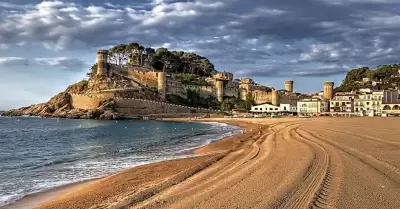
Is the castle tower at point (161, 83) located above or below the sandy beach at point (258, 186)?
above

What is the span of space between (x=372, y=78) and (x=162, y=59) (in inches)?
2490

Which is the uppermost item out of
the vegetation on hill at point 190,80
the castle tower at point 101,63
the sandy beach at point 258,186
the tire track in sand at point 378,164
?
the castle tower at point 101,63

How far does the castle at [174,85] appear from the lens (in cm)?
9351

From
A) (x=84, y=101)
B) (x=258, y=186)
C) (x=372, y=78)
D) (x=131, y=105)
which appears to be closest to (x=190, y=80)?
(x=131, y=105)

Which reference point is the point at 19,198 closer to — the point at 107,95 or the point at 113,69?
the point at 107,95

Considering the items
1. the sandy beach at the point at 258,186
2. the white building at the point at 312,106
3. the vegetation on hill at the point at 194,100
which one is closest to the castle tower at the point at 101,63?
the vegetation on hill at the point at 194,100

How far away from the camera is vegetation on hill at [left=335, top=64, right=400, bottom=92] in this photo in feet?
349

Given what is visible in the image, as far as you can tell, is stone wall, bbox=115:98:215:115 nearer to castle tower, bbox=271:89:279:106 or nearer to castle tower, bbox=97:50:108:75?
castle tower, bbox=97:50:108:75

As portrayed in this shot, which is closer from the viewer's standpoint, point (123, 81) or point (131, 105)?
point (131, 105)

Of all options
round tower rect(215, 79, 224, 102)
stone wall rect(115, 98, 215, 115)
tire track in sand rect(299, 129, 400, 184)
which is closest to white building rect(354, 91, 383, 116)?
round tower rect(215, 79, 224, 102)

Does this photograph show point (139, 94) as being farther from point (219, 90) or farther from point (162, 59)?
point (162, 59)

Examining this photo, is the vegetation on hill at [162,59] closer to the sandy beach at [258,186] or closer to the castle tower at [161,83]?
the castle tower at [161,83]

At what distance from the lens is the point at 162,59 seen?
11694cm

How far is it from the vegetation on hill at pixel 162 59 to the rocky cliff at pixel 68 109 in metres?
19.2
